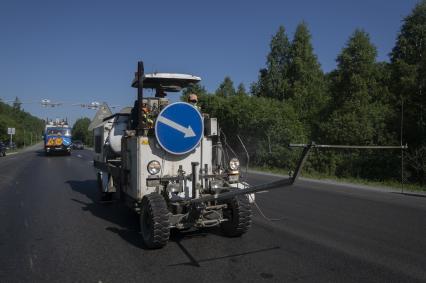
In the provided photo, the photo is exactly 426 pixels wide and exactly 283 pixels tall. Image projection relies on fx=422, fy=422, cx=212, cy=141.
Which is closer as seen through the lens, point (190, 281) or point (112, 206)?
point (190, 281)

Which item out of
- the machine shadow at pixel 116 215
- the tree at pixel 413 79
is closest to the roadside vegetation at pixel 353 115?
the tree at pixel 413 79

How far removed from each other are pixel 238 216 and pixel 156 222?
1.41 metres

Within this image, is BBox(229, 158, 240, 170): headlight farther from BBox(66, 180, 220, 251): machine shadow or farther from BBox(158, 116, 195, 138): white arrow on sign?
BBox(66, 180, 220, 251): machine shadow

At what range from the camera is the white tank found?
8.50 metres

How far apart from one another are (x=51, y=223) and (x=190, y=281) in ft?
14.7

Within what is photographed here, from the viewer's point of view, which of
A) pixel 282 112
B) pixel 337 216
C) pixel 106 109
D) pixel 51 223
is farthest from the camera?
pixel 282 112

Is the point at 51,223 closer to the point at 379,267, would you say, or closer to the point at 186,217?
the point at 186,217

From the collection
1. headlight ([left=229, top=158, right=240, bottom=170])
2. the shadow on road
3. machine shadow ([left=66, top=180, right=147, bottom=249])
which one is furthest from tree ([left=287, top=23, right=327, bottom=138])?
headlight ([left=229, top=158, right=240, bottom=170])

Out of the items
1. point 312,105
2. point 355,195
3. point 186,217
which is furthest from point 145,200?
point 312,105

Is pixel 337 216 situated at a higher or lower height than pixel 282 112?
lower

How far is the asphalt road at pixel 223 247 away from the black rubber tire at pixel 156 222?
168mm

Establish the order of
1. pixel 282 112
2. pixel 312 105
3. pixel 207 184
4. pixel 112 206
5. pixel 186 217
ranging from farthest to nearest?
pixel 312 105 → pixel 282 112 → pixel 112 206 → pixel 207 184 → pixel 186 217

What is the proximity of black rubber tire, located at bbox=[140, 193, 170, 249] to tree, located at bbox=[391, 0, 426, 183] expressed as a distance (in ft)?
51.1

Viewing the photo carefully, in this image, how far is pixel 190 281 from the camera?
4816 mm
